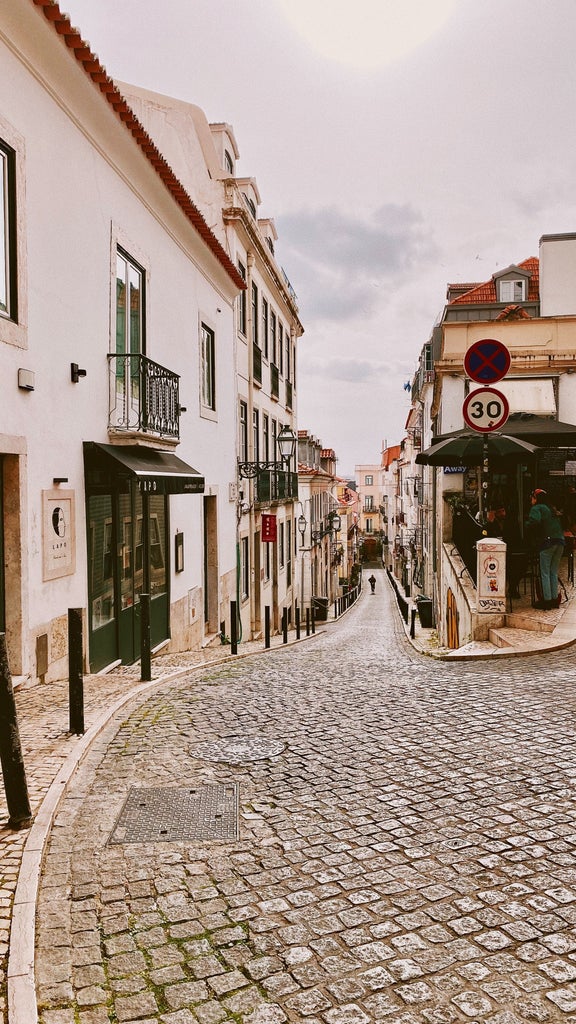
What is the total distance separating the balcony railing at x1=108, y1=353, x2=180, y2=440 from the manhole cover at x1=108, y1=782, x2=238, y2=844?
208 inches

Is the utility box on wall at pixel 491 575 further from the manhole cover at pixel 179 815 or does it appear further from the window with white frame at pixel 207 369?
the window with white frame at pixel 207 369

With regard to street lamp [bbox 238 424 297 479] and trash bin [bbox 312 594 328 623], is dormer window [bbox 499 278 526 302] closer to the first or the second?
street lamp [bbox 238 424 297 479]

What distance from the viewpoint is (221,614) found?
51.3 feet

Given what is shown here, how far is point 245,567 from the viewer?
18719 millimetres

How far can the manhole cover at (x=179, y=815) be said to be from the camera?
3869 mm

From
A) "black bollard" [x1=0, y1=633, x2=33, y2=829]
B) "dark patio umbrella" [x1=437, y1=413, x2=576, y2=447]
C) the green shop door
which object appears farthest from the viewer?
"dark patio umbrella" [x1=437, y1=413, x2=576, y2=447]

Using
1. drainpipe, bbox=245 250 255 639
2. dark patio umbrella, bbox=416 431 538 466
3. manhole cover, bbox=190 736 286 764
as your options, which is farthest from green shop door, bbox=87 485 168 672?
drainpipe, bbox=245 250 255 639

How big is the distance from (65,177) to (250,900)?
716cm

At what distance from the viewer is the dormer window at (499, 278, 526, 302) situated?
84.7 ft

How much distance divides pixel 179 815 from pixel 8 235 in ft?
17.1

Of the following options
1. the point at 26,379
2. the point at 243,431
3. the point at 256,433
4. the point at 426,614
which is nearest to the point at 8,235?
the point at 26,379

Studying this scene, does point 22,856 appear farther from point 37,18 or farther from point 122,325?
point 122,325

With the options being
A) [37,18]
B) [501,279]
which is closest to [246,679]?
[37,18]

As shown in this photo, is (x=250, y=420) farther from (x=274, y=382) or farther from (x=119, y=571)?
(x=119, y=571)
